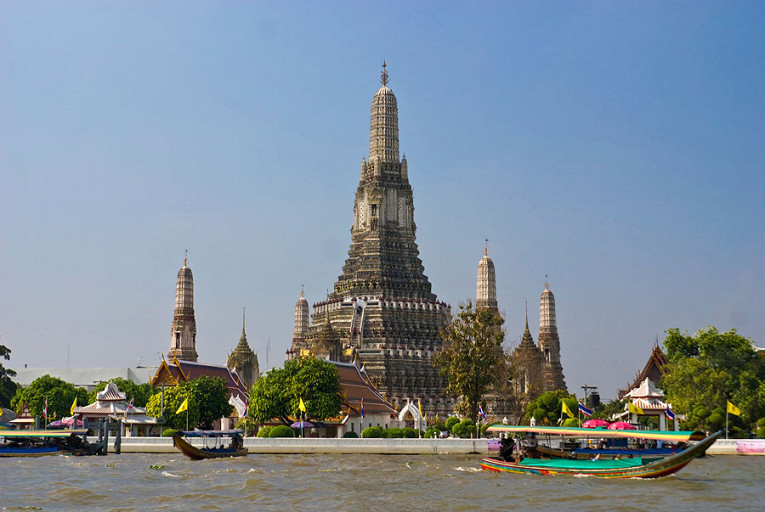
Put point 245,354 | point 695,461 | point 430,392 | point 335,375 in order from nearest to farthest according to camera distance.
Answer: point 695,461 → point 335,375 → point 430,392 → point 245,354

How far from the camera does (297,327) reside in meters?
110

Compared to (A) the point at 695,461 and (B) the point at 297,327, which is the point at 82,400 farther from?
(A) the point at 695,461

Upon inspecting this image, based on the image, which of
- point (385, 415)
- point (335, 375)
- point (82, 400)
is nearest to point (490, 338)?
point (335, 375)

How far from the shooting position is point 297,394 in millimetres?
63219

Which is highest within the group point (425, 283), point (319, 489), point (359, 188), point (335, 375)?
point (359, 188)

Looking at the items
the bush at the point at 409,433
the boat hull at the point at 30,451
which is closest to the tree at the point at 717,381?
the bush at the point at 409,433

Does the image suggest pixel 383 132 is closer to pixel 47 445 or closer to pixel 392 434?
pixel 392 434

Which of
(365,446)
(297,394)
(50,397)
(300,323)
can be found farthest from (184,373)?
(300,323)

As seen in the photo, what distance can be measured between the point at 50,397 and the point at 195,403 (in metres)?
16.1

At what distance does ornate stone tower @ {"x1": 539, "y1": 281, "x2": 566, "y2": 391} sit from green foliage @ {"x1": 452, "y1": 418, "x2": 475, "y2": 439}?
1861 inches

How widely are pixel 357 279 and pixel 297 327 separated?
1375 cm

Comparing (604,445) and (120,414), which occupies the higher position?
(120,414)

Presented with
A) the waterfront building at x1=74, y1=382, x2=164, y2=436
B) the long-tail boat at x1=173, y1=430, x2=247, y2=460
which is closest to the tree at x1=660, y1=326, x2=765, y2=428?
the long-tail boat at x1=173, y1=430, x2=247, y2=460

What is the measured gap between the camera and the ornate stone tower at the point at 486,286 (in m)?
106
